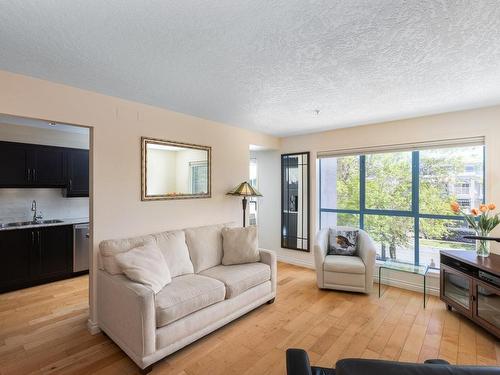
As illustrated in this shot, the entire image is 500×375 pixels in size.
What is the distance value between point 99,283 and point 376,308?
10.1 ft

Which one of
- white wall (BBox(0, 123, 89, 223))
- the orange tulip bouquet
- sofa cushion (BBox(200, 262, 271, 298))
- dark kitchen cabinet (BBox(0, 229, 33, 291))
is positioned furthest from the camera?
white wall (BBox(0, 123, 89, 223))

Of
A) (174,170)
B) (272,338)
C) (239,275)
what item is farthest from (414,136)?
(174,170)

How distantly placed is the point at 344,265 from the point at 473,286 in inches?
50.6

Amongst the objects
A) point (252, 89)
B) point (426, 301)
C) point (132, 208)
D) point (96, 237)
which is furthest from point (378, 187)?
point (96, 237)

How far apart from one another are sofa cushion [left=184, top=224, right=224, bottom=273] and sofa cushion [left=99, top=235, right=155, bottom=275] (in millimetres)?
530

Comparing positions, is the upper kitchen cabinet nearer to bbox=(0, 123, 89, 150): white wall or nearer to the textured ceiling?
bbox=(0, 123, 89, 150): white wall

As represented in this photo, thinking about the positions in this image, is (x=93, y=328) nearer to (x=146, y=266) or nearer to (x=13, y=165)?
(x=146, y=266)

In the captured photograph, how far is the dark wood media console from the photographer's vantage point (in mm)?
2348

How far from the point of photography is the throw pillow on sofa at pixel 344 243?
374cm

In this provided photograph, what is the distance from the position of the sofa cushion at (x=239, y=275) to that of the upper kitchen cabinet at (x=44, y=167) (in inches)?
117

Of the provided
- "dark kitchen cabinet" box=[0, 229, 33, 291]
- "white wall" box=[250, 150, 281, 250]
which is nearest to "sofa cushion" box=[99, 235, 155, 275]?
"dark kitchen cabinet" box=[0, 229, 33, 291]

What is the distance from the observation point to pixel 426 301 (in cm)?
317

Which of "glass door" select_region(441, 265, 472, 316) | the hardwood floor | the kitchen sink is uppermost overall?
the kitchen sink

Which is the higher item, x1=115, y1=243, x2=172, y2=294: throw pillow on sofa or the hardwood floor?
x1=115, y1=243, x2=172, y2=294: throw pillow on sofa
